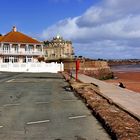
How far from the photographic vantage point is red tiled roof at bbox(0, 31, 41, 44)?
8644cm

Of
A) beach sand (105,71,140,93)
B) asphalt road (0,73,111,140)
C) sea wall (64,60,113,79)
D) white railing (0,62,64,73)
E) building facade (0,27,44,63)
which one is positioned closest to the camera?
asphalt road (0,73,111,140)

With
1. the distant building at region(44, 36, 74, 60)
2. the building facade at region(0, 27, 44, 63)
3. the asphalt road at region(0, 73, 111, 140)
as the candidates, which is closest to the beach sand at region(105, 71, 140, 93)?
the building facade at region(0, 27, 44, 63)

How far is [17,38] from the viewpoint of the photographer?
290 feet

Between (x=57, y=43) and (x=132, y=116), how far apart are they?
155 m

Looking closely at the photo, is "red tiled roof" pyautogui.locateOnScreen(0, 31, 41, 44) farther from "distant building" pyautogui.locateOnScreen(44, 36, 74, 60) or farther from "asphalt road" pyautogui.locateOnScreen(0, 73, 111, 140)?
"asphalt road" pyautogui.locateOnScreen(0, 73, 111, 140)

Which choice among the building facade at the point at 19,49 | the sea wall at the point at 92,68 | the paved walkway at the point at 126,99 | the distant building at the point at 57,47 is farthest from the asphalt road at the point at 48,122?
the distant building at the point at 57,47

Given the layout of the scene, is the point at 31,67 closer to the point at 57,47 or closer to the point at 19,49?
the point at 19,49

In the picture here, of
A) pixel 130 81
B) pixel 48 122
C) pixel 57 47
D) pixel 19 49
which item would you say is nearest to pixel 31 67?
pixel 130 81

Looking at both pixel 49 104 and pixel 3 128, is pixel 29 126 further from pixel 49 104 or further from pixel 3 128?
pixel 49 104

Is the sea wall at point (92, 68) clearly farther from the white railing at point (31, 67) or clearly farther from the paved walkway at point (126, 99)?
the paved walkway at point (126, 99)

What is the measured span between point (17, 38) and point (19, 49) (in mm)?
3218

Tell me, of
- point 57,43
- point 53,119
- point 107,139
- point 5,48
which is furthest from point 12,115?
point 57,43

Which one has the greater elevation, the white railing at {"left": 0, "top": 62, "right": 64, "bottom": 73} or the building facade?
the building facade

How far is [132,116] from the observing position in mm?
12195
